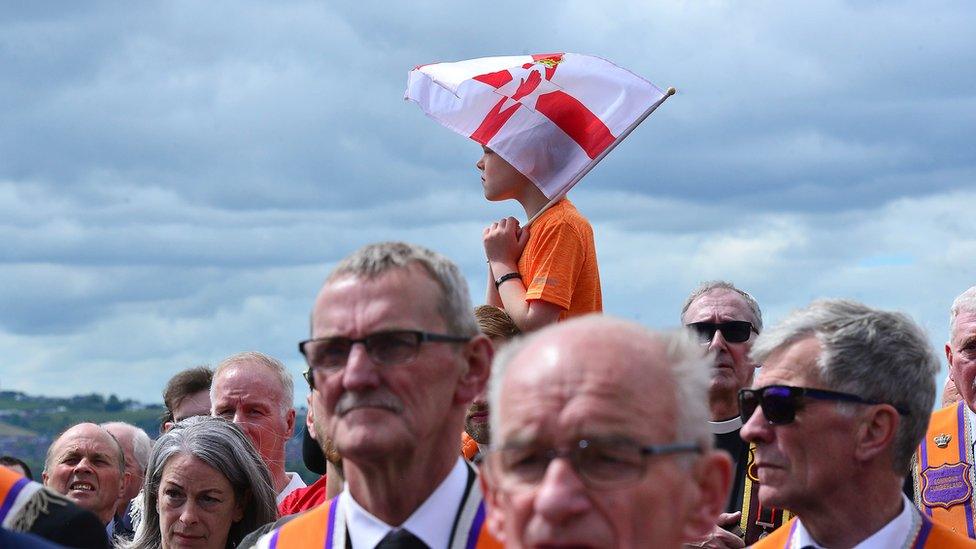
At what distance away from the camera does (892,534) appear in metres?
4.52

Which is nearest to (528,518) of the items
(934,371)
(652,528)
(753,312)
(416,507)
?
(652,528)

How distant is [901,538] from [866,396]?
0.46m

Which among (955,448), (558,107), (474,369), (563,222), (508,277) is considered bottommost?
(955,448)

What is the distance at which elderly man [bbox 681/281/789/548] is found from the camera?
5.88 meters

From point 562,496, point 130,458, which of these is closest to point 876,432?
point 562,496

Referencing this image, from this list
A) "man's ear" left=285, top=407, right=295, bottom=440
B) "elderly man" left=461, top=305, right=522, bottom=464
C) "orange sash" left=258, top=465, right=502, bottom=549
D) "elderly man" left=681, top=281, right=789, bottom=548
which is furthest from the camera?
"man's ear" left=285, top=407, right=295, bottom=440

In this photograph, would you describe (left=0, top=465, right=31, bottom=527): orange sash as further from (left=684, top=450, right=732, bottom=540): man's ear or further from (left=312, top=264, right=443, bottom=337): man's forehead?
(left=684, top=450, right=732, bottom=540): man's ear

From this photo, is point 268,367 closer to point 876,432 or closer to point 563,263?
point 563,263

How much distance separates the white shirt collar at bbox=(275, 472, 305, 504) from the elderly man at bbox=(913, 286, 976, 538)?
3119 millimetres

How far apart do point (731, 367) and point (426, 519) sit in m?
2.84

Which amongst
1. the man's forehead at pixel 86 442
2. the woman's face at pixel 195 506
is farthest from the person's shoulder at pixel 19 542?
the man's forehead at pixel 86 442

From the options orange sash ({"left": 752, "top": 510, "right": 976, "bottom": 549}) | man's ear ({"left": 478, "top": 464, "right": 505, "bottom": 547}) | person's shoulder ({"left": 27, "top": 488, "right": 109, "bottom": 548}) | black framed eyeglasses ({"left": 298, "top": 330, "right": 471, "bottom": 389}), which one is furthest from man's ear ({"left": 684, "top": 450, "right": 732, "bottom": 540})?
person's shoulder ({"left": 27, "top": 488, "right": 109, "bottom": 548})

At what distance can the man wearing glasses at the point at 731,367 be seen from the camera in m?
5.88

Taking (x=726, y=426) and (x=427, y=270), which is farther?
(x=726, y=426)
